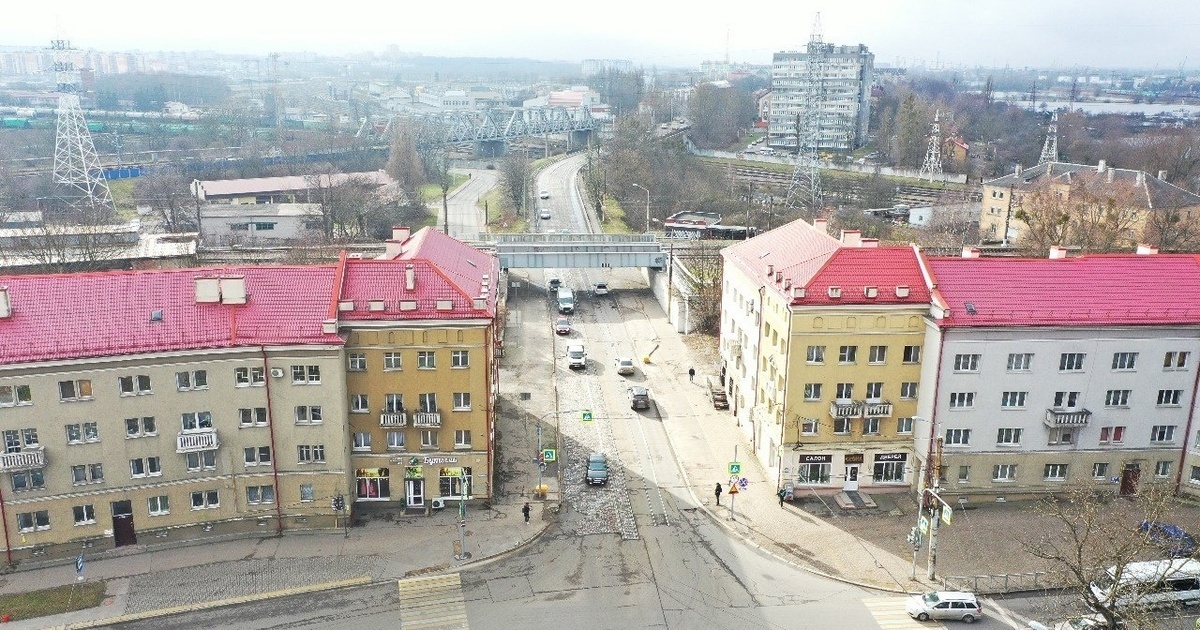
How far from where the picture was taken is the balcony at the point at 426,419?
43.1 meters

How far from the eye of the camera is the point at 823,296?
44312 millimetres

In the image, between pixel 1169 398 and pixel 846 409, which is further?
pixel 1169 398

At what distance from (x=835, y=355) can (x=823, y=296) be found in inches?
119

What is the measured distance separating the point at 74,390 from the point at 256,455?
774 cm

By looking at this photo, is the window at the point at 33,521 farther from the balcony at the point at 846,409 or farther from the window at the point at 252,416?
the balcony at the point at 846,409

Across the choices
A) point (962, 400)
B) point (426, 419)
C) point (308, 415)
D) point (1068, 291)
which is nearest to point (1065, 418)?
point (962, 400)

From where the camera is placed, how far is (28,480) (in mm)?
38656

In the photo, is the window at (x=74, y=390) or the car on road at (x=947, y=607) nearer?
the car on road at (x=947, y=607)

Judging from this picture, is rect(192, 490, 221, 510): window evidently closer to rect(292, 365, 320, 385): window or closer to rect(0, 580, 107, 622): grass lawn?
rect(0, 580, 107, 622): grass lawn

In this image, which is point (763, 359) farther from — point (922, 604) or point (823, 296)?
point (922, 604)

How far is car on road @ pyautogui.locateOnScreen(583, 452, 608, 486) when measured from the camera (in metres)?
48.1

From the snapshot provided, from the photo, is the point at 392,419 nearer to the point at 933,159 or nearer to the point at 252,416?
the point at 252,416

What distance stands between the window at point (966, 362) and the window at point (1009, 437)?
3.73m

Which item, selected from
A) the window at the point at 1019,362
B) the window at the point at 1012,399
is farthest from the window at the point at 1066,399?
the window at the point at 1019,362
